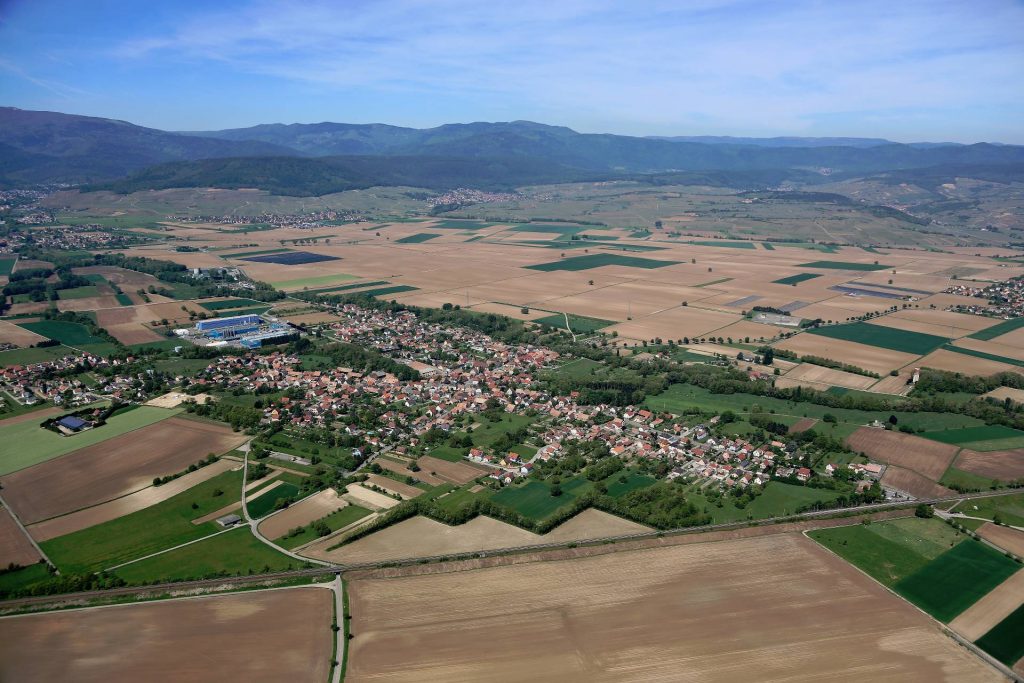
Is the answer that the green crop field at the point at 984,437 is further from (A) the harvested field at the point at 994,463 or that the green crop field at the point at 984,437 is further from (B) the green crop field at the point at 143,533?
(B) the green crop field at the point at 143,533

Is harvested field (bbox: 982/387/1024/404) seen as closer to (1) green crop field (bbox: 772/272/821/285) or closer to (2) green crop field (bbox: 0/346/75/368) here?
(1) green crop field (bbox: 772/272/821/285)

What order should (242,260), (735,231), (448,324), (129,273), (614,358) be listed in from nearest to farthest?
(614,358) < (448,324) < (129,273) < (242,260) < (735,231)

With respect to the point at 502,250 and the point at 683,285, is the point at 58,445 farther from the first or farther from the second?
the point at 502,250

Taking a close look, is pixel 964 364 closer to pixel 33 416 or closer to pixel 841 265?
pixel 841 265

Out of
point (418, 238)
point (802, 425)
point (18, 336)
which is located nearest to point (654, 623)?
point (802, 425)

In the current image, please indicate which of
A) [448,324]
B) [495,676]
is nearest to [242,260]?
[448,324]

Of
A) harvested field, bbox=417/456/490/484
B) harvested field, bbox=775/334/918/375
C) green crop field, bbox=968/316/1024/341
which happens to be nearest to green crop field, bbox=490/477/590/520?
harvested field, bbox=417/456/490/484
